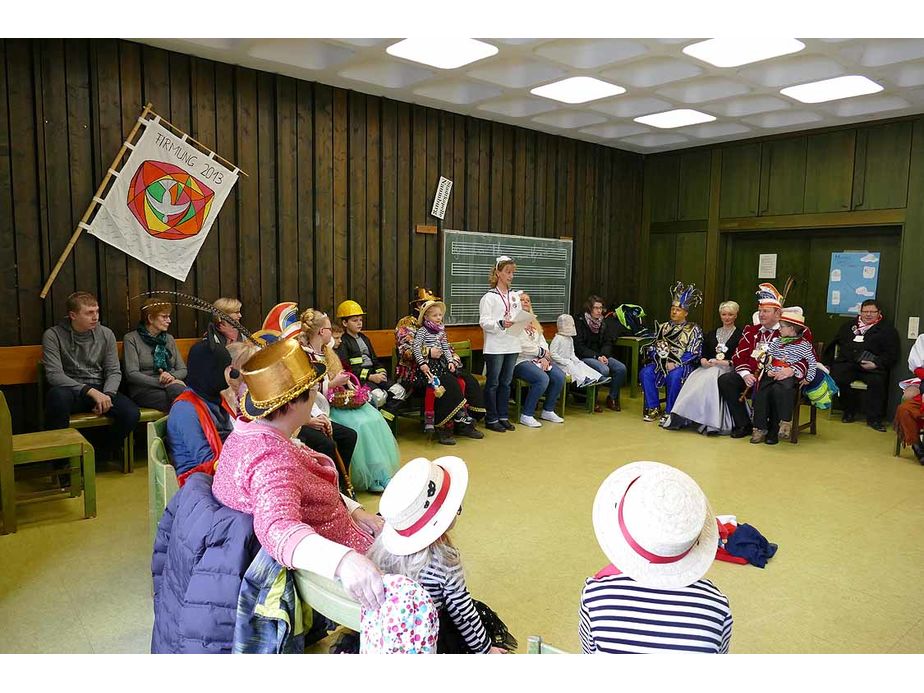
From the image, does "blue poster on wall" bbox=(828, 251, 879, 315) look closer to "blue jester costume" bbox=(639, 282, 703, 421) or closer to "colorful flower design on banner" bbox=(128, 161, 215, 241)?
"blue jester costume" bbox=(639, 282, 703, 421)

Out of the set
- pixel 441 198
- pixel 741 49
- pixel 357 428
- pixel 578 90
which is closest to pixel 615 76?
pixel 578 90

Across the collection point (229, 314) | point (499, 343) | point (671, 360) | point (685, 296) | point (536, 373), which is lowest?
point (536, 373)

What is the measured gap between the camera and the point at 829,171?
689 centimetres

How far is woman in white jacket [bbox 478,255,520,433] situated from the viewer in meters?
5.84

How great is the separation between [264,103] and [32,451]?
318 cm

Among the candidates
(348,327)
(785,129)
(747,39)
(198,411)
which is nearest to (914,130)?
(785,129)

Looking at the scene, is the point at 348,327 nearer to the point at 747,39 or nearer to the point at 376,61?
the point at 376,61

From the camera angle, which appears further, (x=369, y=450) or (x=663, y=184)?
(x=663, y=184)

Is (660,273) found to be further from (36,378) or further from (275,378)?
(275,378)

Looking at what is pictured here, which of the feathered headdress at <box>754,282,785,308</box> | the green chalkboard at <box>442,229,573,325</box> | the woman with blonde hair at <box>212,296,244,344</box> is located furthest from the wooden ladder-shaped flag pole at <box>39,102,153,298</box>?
the feathered headdress at <box>754,282,785,308</box>

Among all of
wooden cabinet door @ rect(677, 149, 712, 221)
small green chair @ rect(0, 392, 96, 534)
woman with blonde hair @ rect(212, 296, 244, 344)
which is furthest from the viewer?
wooden cabinet door @ rect(677, 149, 712, 221)

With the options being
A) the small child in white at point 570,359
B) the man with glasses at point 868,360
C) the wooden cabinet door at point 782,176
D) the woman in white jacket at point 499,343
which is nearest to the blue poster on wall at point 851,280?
the man with glasses at point 868,360

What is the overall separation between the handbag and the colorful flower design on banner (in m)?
1.86

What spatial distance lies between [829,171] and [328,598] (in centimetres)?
710
